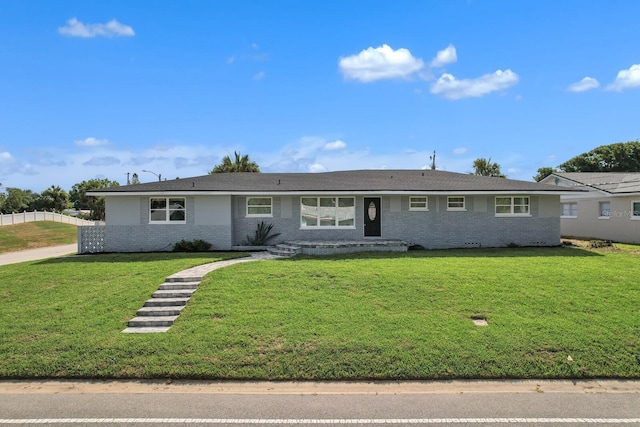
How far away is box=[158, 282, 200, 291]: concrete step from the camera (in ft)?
35.1

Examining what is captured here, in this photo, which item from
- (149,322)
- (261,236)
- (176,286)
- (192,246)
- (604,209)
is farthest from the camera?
(604,209)

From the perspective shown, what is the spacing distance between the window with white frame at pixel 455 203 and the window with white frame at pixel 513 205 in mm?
1795

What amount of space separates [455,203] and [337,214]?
5.71 meters

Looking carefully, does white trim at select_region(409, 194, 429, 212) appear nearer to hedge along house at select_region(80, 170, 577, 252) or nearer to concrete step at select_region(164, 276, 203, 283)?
hedge along house at select_region(80, 170, 577, 252)

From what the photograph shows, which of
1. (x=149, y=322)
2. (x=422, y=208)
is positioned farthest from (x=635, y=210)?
(x=149, y=322)

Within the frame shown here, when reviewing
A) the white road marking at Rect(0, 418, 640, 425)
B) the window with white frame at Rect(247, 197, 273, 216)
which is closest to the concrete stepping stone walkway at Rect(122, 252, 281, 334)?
the white road marking at Rect(0, 418, 640, 425)

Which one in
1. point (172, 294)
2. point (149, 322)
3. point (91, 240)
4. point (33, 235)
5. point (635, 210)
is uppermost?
point (635, 210)

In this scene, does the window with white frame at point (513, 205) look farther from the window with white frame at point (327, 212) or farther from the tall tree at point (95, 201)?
the tall tree at point (95, 201)

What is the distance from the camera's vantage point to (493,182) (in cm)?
2048

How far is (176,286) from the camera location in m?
10.9

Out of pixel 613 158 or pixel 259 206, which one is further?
pixel 613 158

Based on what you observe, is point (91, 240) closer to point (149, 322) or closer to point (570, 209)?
point (149, 322)

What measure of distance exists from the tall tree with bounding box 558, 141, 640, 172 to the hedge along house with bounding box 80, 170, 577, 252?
153ft

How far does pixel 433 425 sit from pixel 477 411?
0.80 meters
